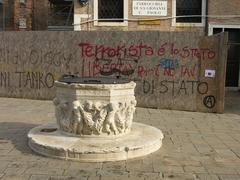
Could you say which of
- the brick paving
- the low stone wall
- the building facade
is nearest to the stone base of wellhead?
the brick paving

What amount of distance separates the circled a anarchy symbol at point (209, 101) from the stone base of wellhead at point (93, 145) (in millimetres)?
5066

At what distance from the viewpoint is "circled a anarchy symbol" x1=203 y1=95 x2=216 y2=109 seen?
498 inches

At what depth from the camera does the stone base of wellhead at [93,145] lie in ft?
22.3

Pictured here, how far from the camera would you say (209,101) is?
41.7 ft

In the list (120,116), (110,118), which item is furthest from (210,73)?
(110,118)

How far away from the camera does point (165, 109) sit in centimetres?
1293

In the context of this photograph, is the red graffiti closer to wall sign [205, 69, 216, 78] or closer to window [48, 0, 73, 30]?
wall sign [205, 69, 216, 78]

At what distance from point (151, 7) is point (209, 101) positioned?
6.00 m

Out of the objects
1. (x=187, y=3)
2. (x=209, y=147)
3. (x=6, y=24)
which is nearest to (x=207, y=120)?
(x=209, y=147)

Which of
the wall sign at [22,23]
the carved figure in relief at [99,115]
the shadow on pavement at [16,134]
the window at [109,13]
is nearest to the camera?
the carved figure in relief at [99,115]

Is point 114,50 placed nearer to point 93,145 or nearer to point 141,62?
point 141,62

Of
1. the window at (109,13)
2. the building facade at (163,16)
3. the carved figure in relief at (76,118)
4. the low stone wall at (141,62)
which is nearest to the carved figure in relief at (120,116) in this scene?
the carved figure in relief at (76,118)

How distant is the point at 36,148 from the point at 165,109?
6352 millimetres

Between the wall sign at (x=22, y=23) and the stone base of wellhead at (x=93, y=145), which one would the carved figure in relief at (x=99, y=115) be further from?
the wall sign at (x=22, y=23)
